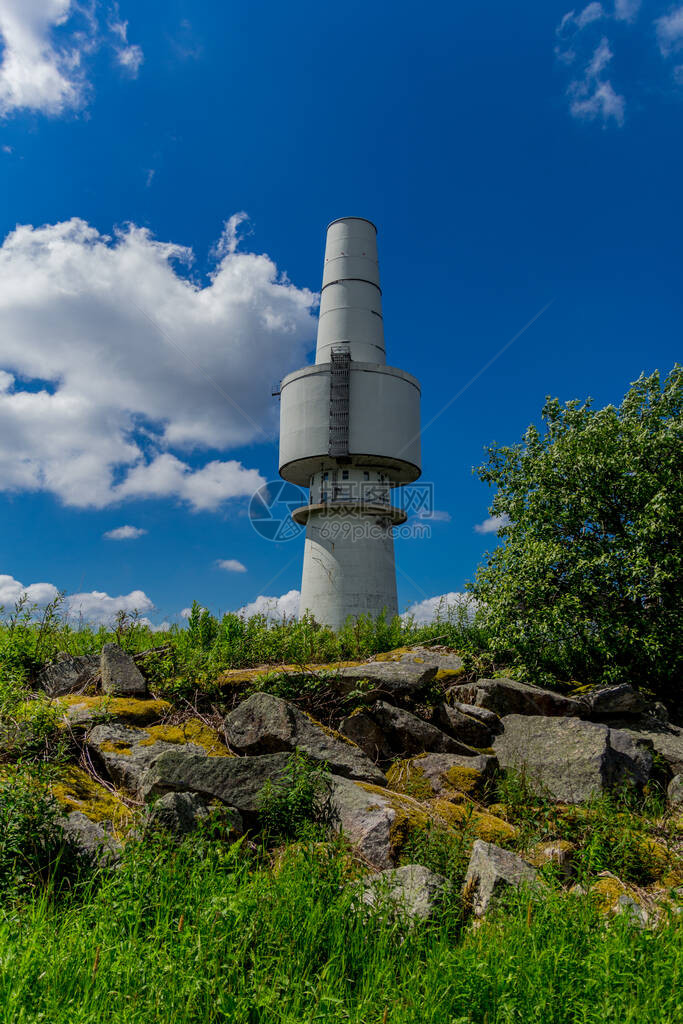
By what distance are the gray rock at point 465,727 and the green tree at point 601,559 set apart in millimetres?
2261

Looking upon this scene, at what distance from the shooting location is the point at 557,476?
1177cm

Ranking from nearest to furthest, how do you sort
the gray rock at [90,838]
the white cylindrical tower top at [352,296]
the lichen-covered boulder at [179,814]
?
the gray rock at [90,838], the lichen-covered boulder at [179,814], the white cylindrical tower top at [352,296]

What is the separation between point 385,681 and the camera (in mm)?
8375

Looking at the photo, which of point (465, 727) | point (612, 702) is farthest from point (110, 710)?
point (612, 702)

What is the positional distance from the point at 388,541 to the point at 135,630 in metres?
13.8

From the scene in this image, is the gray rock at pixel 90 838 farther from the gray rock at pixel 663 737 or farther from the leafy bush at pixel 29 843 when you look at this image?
the gray rock at pixel 663 737

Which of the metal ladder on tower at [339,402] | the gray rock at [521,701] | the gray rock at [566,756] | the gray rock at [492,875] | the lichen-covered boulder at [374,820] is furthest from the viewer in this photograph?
the metal ladder on tower at [339,402]

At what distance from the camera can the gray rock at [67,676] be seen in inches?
330

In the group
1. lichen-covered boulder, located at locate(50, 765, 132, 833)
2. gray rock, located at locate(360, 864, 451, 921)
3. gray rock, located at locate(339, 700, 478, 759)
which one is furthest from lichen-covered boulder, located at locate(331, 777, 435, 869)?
lichen-covered boulder, located at locate(50, 765, 132, 833)

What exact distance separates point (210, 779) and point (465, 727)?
3978mm

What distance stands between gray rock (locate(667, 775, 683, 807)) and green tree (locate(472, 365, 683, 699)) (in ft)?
8.42

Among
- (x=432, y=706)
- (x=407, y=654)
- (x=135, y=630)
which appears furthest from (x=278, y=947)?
(x=135, y=630)

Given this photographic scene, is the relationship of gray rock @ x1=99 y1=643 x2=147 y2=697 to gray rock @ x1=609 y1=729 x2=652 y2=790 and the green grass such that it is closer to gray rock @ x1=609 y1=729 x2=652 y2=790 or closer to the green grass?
the green grass

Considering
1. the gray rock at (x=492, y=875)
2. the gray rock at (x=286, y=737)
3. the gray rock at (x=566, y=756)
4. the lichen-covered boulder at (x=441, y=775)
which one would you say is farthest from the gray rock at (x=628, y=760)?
the gray rock at (x=492, y=875)
